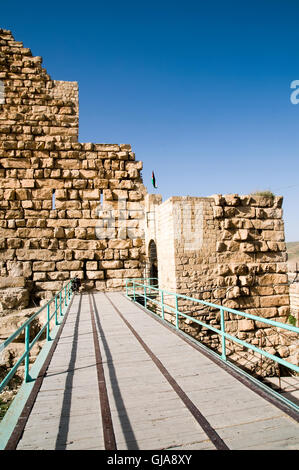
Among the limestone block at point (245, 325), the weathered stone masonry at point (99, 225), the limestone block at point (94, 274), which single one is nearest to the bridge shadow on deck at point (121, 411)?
the weathered stone masonry at point (99, 225)

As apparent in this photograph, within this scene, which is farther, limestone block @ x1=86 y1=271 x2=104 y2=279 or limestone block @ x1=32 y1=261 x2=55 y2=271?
limestone block @ x1=86 y1=271 x2=104 y2=279

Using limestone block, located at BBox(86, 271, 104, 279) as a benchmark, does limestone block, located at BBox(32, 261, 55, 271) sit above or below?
above

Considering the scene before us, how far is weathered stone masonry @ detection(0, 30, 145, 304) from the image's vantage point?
10.6m

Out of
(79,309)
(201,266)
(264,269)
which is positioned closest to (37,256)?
(79,309)

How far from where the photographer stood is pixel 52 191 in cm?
1092

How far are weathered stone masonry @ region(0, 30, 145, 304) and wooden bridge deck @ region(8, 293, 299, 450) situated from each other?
20.5 feet

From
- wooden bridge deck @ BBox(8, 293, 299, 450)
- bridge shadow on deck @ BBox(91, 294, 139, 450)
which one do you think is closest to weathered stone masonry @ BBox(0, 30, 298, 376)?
wooden bridge deck @ BBox(8, 293, 299, 450)

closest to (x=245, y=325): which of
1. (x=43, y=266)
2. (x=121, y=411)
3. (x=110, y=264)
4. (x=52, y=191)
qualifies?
(x=110, y=264)

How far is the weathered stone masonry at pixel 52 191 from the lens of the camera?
1058 centimetres

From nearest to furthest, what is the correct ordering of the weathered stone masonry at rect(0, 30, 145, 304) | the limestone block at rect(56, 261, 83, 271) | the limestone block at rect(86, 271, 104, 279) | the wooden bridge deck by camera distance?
the wooden bridge deck, the weathered stone masonry at rect(0, 30, 145, 304), the limestone block at rect(56, 261, 83, 271), the limestone block at rect(86, 271, 104, 279)

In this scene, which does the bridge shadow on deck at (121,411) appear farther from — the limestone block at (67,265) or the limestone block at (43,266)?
the limestone block at (43,266)

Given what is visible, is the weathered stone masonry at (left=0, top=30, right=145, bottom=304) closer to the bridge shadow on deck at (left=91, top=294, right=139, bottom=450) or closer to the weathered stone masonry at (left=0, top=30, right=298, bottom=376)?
the weathered stone masonry at (left=0, top=30, right=298, bottom=376)

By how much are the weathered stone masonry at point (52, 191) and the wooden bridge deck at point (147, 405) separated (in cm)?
625
